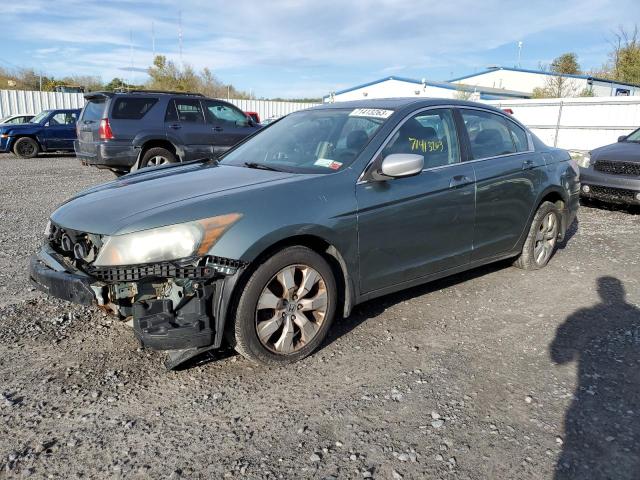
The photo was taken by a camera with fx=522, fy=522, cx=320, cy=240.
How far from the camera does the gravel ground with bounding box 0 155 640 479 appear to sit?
8.01 ft

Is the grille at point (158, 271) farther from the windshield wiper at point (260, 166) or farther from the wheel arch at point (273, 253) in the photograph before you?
the windshield wiper at point (260, 166)

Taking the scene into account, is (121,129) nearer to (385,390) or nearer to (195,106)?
(195,106)

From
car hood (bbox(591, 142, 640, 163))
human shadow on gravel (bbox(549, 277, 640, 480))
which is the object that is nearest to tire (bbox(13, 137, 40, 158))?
car hood (bbox(591, 142, 640, 163))

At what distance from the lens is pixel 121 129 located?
972cm

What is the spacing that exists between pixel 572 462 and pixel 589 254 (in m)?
4.21

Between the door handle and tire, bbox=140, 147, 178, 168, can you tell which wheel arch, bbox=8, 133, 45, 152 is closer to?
tire, bbox=140, 147, 178, 168

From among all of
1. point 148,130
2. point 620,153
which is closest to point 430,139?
point 620,153

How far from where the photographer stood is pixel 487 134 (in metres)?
4.70

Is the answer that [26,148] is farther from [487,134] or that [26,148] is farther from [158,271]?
[158,271]

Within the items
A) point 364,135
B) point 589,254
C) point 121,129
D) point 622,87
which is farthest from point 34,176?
point 622,87

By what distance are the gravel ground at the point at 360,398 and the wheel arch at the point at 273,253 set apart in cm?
37

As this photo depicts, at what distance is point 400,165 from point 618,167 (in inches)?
248

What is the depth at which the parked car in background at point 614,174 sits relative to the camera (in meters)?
8.00

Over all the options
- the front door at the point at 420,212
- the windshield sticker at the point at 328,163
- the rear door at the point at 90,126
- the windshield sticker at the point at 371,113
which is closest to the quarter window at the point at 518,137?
the front door at the point at 420,212
